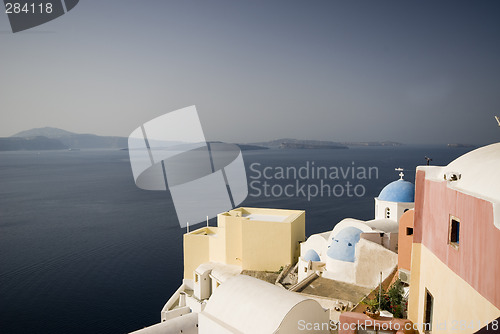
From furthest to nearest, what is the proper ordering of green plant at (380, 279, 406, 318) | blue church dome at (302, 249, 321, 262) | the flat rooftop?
blue church dome at (302, 249, 321, 262) → the flat rooftop → green plant at (380, 279, 406, 318)

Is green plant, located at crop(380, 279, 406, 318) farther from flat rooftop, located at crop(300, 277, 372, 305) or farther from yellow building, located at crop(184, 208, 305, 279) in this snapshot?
yellow building, located at crop(184, 208, 305, 279)

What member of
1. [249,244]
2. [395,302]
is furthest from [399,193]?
[395,302]

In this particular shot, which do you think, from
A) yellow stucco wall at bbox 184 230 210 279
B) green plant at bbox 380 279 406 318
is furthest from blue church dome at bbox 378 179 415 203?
yellow stucco wall at bbox 184 230 210 279

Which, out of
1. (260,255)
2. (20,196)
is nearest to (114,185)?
(20,196)

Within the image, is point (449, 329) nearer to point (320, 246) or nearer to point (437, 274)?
point (437, 274)

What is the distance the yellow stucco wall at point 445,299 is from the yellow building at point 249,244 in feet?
35.7

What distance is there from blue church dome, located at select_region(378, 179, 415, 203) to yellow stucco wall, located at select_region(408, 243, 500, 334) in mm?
10850

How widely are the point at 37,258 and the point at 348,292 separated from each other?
26804mm

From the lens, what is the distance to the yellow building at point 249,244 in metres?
17.6

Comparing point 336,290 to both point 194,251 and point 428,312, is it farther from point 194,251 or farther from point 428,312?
point 194,251

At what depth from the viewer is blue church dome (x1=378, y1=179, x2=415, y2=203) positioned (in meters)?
16.8

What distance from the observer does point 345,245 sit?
1306cm

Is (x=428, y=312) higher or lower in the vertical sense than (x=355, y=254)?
higher

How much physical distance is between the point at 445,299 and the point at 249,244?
42.8ft
